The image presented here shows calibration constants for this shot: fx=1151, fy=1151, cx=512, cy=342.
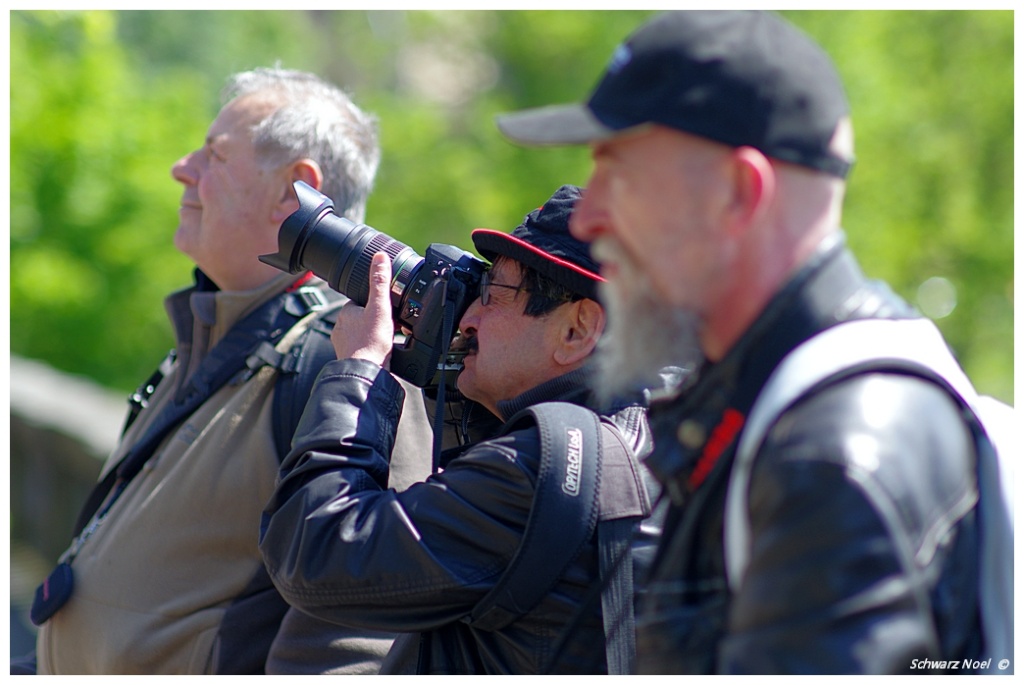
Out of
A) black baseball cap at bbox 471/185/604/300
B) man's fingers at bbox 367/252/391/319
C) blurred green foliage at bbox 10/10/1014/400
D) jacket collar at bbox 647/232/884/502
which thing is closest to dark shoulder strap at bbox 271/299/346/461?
man's fingers at bbox 367/252/391/319

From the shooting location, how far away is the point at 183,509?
2656 millimetres

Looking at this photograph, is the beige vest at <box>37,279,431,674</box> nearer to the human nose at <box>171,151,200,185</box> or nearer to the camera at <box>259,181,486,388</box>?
the camera at <box>259,181,486,388</box>

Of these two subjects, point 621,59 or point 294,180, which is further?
point 294,180

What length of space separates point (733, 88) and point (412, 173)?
15003 mm

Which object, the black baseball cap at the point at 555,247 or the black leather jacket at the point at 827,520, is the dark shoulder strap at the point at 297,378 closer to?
the black baseball cap at the point at 555,247

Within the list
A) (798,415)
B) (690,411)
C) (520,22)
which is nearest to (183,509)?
(690,411)

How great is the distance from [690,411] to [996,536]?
0.38m

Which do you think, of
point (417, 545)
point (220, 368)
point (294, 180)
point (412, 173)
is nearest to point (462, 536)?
point (417, 545)

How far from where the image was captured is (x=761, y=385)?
1.36 m

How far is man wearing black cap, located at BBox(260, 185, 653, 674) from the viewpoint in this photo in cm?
195

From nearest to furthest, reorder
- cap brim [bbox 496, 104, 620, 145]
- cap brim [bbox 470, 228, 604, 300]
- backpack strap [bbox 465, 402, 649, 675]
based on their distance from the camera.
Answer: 1. cap brim [bbox 496, 104, 620, 145]
2. backpack strap [bbox 465, 402, 649, 675]
3. cap brim [bbox 470, 228, 604, 300]

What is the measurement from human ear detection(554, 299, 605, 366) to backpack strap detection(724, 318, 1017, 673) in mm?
952

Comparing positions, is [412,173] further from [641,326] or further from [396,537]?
[641,326]

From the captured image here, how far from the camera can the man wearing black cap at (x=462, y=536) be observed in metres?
1.95
